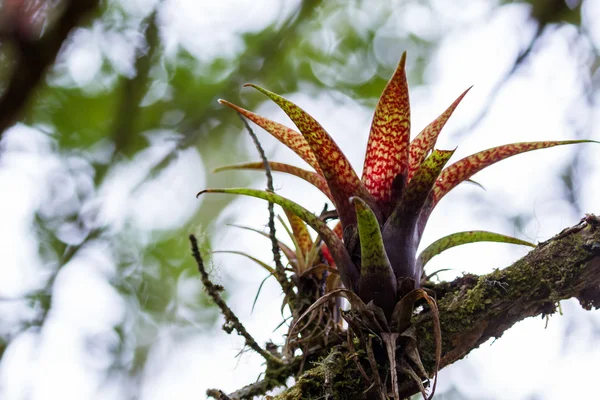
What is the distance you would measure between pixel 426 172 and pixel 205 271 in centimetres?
56

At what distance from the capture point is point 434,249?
117cm

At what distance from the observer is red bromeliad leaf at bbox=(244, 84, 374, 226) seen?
106cm

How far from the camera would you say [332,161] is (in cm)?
110

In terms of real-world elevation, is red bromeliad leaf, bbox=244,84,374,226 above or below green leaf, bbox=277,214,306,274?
below

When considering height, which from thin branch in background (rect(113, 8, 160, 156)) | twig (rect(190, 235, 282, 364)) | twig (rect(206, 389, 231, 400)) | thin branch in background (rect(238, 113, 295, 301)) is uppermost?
thin branch in background (rect(113, 8, 160, 156))

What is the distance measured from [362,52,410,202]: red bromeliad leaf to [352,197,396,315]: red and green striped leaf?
0.17 meters

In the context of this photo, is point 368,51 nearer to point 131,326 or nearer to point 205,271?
point 131,326

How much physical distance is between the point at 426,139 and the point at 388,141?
0.36ft

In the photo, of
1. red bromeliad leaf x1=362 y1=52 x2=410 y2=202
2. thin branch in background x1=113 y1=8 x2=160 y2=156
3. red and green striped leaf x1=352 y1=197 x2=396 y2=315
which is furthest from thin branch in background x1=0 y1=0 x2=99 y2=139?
thin branch in background x1=113 y1=8 x2=160 y2=156

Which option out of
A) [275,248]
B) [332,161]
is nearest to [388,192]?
[332,161]

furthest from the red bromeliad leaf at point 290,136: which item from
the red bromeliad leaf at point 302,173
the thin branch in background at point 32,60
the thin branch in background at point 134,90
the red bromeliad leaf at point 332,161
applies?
the thin branch in background at point 134,90

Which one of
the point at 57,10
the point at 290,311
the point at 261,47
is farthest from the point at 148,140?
the point at 290,311

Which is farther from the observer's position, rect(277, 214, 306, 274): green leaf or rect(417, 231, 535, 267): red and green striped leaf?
rect(277, 214, 306, 274): green leaf

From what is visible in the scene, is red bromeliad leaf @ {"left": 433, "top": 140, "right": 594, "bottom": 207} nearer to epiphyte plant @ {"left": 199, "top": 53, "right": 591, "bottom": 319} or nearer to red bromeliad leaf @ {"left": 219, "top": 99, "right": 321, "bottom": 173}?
epiphyte plant @ {"left": 199, "top": 53, "right": 591, "bottom": 319}
